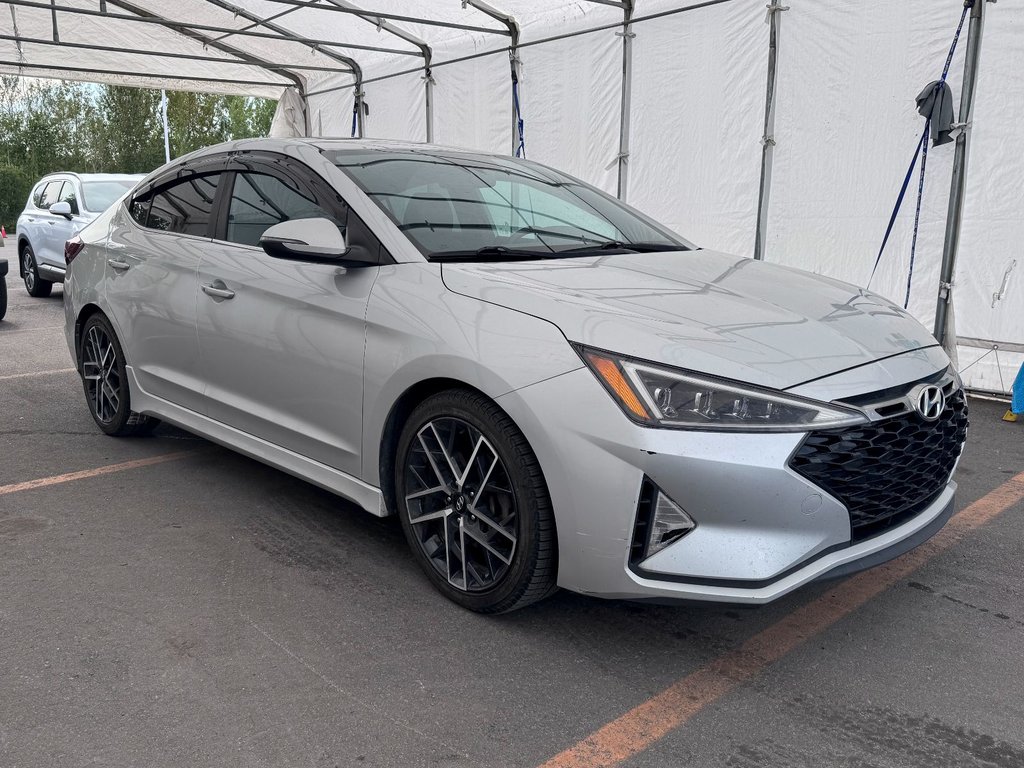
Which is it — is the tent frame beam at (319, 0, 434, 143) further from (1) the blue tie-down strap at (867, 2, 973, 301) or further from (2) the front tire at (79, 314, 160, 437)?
(2) the front tire at (79, 314, 160, 437)

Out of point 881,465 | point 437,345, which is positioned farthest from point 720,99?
point 881,465

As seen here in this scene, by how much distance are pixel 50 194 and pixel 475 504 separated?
11479 mm

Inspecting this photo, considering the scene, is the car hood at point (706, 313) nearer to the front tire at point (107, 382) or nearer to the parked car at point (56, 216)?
the front tire at point (107, 382)

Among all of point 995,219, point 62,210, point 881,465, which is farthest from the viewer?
point 62,210

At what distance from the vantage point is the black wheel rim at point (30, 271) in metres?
12.1

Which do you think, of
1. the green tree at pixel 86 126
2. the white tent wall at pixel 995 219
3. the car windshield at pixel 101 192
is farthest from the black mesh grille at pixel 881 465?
the green tree at pixel 86 126

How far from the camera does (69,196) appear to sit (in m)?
11.4

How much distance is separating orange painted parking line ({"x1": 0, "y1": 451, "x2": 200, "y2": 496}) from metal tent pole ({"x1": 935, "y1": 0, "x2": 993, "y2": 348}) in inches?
206

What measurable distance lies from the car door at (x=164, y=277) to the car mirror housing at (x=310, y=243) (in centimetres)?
88

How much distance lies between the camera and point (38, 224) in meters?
11.9

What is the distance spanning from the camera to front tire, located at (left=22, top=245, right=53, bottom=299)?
12.0m

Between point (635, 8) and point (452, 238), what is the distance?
6213 mm

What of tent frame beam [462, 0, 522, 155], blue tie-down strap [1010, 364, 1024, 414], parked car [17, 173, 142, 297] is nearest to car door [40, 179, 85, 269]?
parked car [17, 173, 142, 297]

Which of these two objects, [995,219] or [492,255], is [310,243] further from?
[995,219]
